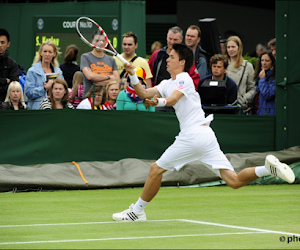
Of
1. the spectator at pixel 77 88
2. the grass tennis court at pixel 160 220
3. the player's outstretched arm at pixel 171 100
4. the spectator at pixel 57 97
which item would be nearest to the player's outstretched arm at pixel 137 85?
the player's outstretched arm at pixel 171 100

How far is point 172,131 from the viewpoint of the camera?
9.87 meters

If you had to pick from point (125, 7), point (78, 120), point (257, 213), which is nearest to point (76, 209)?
point (257, 213)

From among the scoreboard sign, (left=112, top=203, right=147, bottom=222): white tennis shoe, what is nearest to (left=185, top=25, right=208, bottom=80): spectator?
the scoreboard sign

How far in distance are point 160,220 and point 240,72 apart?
534 centimetres

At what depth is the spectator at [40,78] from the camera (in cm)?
915

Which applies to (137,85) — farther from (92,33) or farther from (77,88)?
(77,88)

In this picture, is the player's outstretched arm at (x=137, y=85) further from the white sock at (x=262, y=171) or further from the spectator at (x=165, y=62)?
the spectator at (x=165, y=62)

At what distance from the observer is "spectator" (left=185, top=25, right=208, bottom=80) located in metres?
9.87

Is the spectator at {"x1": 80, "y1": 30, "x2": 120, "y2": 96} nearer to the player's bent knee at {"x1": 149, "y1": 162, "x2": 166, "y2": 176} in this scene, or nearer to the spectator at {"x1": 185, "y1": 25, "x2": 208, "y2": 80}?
the spectator at {"x1": 185, "y1": 25, "x2": 208, "y2": 80}

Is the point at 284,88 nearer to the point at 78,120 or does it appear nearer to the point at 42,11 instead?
the point at 78,120

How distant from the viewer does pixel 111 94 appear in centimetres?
936

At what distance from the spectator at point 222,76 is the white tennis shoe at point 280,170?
4837 mm

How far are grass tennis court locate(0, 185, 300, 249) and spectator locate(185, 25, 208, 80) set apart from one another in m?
2.49

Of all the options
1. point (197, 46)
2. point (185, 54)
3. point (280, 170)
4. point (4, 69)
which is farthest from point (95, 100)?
point (280, 170)
